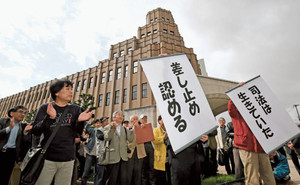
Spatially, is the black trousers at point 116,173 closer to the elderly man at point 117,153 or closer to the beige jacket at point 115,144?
the elderly man at point 117,153

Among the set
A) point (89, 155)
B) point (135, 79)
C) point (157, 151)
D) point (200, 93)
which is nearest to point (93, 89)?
point (135, 79)

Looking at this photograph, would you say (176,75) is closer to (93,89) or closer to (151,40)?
(151,40)

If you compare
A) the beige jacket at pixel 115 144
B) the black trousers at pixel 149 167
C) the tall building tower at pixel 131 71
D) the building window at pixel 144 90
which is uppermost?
the tall building tower at pixel 131 71

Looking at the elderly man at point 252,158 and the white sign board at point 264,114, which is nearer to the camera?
the elderly man at point 252,158

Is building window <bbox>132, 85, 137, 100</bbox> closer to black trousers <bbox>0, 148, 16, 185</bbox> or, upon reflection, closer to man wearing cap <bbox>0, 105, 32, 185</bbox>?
man wearing cap <bbox>0, 105, 32, 185</bbox>

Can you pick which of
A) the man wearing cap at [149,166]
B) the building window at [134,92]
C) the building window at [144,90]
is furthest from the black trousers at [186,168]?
the building window at [134,92]

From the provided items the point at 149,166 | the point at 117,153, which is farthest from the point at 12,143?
the point at 149,166

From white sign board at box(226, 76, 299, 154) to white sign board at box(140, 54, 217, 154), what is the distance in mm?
1352

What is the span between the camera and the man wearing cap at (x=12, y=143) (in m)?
3.07

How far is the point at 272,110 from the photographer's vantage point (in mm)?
3303

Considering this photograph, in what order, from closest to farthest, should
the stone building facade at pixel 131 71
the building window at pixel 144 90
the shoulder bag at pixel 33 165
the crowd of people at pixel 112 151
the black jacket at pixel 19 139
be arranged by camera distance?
the shoulder bag at pixel 33 165 → the crowd of people at pixel 112 151 → the black jacket at pixel 19 139 → the building window at pixel 144 90 → the stone building facade at pixel 131 71

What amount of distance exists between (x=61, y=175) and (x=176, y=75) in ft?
7.36

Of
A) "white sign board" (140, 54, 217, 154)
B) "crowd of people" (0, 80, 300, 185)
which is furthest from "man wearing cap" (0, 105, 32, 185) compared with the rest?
"white sign board" (140, 54, 217, 154)

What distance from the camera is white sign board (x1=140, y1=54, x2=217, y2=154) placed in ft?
6.61
